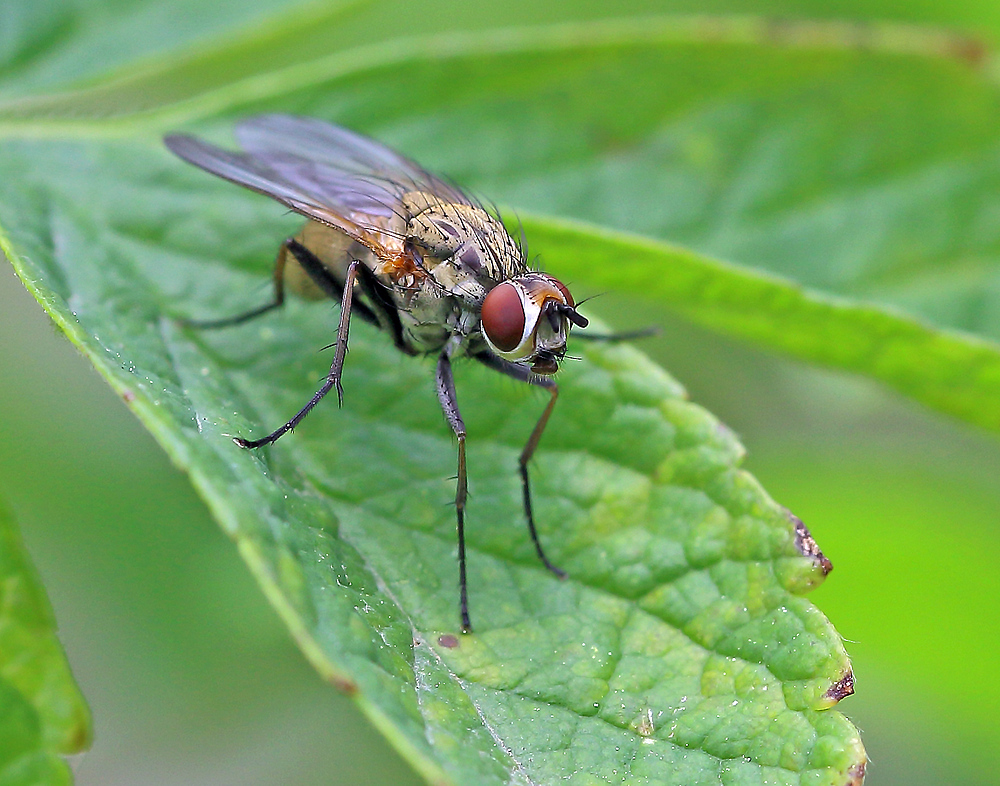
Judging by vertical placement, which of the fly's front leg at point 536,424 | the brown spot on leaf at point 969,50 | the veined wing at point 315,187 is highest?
the brown spot on leaf at point 969,50

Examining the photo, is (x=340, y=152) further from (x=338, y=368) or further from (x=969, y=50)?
(x=969, y=50)

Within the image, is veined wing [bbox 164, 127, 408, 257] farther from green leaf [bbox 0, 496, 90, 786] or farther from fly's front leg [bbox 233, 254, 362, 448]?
green leaf [bbox 0, 496, 90, 786]

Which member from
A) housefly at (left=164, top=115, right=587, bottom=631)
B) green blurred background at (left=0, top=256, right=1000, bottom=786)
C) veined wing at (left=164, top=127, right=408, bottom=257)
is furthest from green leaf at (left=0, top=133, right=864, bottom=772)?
green blurred background at (left=0, top=256, right=1000, bottom=786)

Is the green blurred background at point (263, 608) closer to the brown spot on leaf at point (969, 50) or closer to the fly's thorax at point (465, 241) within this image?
the fly's thorax at point (465, 241)

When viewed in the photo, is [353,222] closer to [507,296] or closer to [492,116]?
[507,296]

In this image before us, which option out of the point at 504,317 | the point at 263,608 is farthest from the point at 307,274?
the point at 263,608

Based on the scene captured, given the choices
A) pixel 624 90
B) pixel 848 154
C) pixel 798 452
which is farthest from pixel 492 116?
pixel 798 452

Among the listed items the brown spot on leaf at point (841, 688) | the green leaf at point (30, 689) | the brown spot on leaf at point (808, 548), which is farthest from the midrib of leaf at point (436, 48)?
the brown spot on leaf at point (841, 688)
